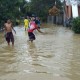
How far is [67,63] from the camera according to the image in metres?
11.6

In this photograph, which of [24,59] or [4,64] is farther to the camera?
[24,59]

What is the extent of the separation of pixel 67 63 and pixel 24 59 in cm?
193

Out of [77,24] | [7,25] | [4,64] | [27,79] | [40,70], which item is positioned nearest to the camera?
[27,79]

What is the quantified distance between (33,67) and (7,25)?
7238mm

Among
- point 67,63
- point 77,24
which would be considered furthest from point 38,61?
point 77,24

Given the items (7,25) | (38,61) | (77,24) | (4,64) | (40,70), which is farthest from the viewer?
(77,24)

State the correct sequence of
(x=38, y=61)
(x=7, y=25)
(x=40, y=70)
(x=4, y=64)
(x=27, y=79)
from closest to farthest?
(x=27, y=79) < (x=40, y=70) < (x=4, y=64) < (x=38, y=61) < (x=7, y=25)

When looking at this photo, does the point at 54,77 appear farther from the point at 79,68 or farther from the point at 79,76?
the point at 79,68

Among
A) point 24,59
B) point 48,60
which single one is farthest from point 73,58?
point 24,59

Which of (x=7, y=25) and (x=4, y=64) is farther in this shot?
(x=7, y=25)

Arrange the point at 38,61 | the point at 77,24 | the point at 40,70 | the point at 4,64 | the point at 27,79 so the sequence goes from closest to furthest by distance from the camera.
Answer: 1. the point at 27,79
2. the point at 40,70
3. the point at 4,64
4. the point at 38,61
5. the point at 77,24

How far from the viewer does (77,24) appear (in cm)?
2691

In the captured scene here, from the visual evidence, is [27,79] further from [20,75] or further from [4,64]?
[4,64]

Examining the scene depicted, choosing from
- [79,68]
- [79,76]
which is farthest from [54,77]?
[79,68]
